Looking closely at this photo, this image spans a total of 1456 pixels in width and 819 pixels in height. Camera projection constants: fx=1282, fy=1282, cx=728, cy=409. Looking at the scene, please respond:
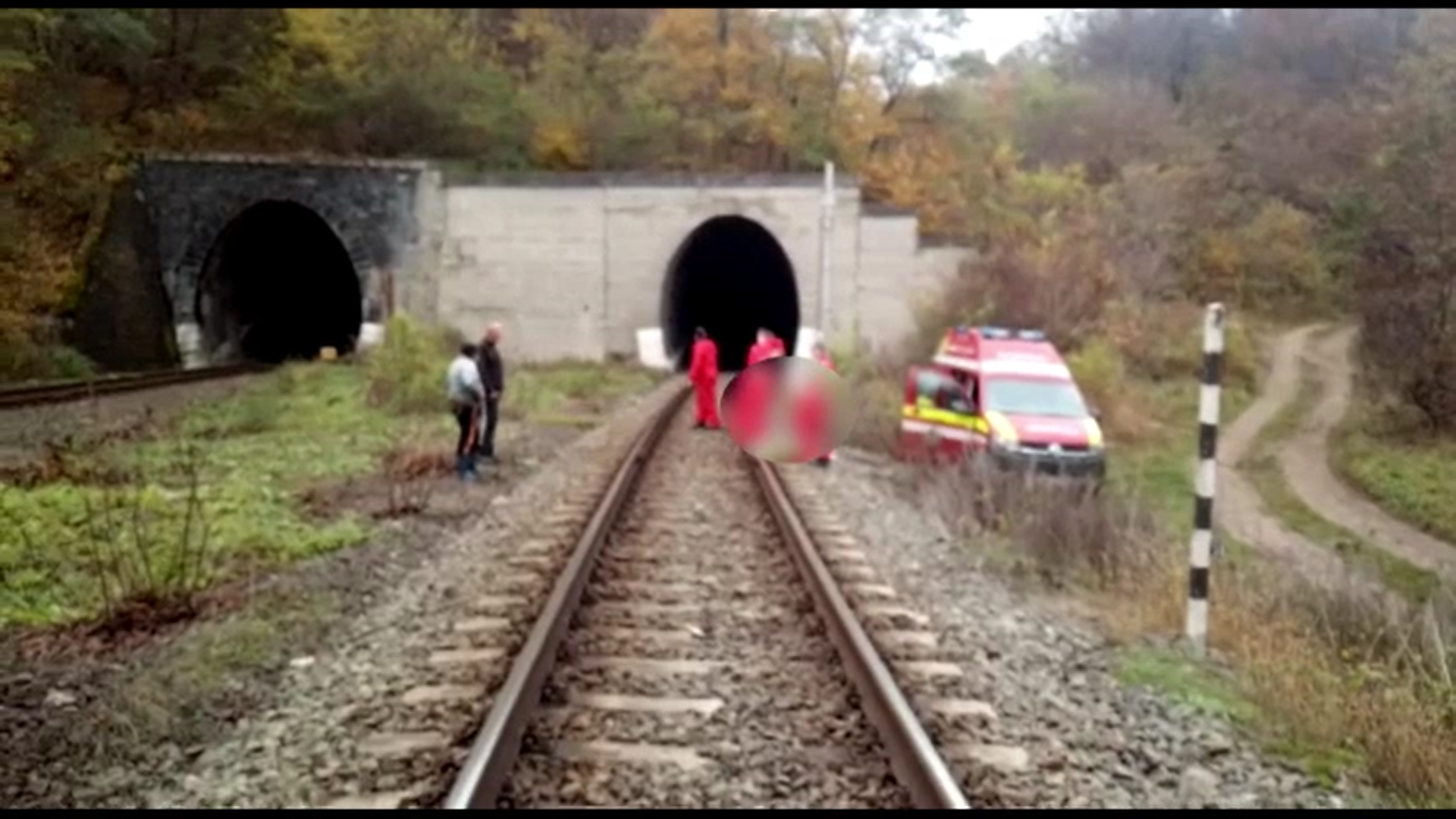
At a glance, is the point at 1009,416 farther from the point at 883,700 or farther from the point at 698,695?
the point at 883,700

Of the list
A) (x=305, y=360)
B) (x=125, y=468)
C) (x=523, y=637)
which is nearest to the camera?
(x=125, y=468)

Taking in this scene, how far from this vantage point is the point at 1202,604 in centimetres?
659

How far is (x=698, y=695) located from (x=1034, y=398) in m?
8.04

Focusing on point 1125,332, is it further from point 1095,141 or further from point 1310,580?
point 1095,141

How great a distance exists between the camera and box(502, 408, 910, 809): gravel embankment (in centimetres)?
442

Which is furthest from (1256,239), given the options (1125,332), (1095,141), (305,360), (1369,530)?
(305,360)

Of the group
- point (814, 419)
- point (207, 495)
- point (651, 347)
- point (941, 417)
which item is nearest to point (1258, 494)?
point (941, 417)

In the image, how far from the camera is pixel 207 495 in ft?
26.0

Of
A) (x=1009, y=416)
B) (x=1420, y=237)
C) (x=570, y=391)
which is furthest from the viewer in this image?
(x=570, y=391)

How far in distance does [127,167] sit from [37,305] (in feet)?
7.62

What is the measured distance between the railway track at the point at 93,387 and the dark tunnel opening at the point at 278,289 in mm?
8555

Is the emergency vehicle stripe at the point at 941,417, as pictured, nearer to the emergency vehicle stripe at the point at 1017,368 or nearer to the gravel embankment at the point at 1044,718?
the emergency vehicle stripe at the point at 1017,368

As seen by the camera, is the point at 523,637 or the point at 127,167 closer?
the point at 127,167

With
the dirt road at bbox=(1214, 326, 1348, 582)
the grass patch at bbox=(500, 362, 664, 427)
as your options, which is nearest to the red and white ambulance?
the dirt road at bbox=(1214, 326, 1348, 582)
